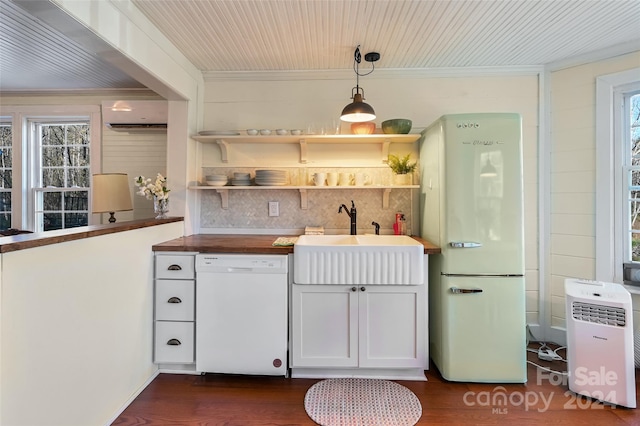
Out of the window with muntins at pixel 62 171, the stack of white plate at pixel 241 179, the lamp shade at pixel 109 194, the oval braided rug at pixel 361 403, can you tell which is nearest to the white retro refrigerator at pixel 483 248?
the oval braided rug at pixel 361 403

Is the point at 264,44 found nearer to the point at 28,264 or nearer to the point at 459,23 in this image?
the point at 459,23

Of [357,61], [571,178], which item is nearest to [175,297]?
[357,61]

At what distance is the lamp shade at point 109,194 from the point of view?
8.47ft

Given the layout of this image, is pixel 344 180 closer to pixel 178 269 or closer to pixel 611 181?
pixel 178 269

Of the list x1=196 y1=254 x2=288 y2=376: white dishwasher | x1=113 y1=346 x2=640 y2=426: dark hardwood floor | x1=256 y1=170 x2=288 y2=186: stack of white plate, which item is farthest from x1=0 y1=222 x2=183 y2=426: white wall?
x1=256 y1=170 x2=288 y2=186: stack of white plate

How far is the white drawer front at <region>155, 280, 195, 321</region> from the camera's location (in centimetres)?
212

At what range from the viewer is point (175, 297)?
212 cm

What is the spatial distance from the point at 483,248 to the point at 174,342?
226 cm

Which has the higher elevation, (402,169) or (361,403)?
(402,169)

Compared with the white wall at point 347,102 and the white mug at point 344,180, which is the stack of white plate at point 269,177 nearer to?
the white wall at point 347,102

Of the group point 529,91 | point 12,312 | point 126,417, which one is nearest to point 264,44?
point 12,312

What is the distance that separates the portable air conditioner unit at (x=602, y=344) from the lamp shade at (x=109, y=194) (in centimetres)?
355

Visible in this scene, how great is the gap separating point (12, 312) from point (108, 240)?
57cm

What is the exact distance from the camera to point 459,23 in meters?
2.08
